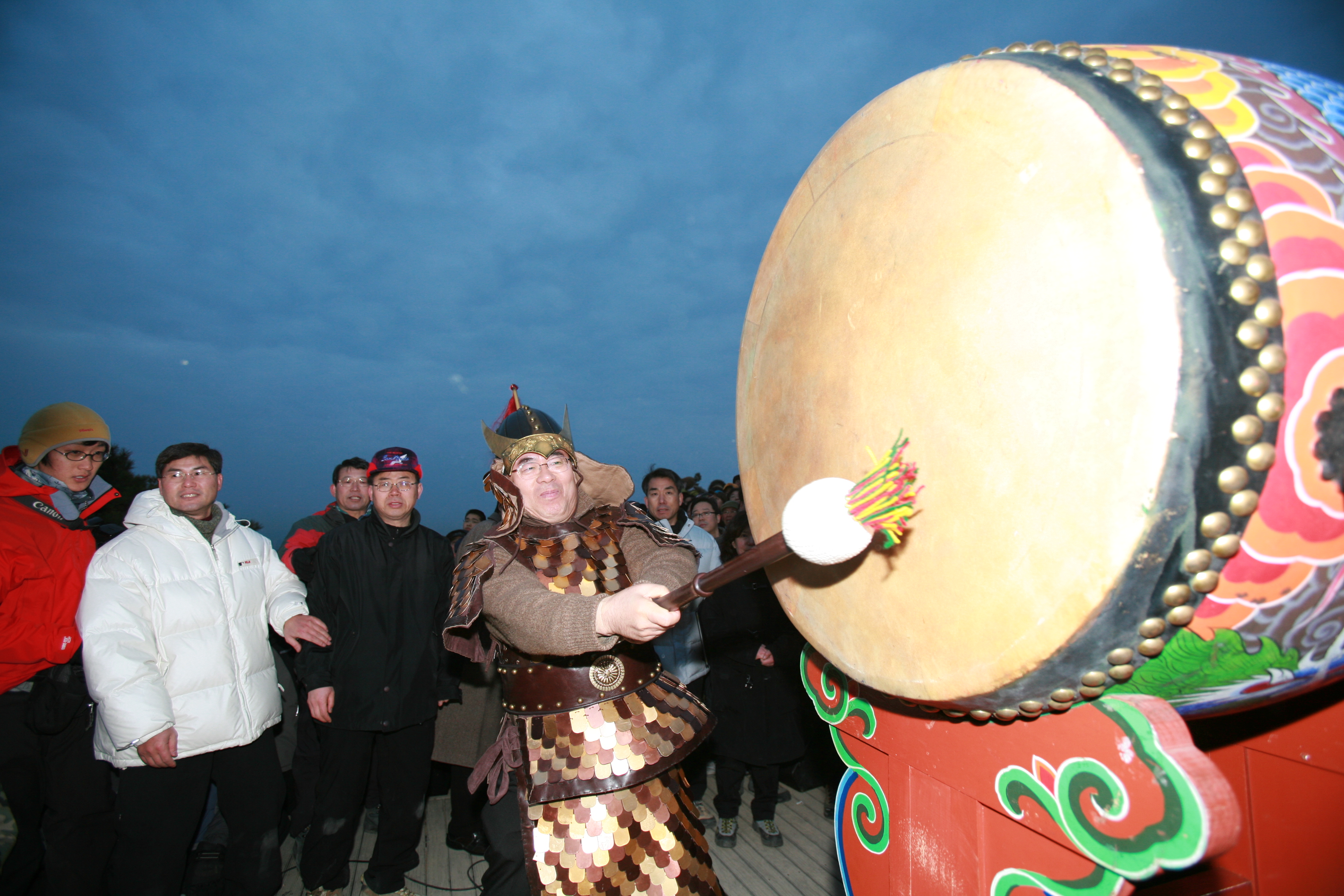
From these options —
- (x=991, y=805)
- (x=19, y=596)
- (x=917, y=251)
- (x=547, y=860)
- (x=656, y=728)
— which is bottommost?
(x=547, y=860)

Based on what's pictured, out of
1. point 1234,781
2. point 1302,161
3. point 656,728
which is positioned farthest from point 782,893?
point 1302,161

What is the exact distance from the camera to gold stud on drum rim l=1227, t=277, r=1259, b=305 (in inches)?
28.4

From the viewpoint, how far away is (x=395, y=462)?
3.28m

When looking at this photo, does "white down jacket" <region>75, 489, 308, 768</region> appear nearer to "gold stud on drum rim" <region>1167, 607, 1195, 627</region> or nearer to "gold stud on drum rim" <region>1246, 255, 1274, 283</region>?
"gold stud on drum rim" <region>1167, 607, 1195, 627</region>

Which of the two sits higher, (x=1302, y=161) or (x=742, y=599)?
(x=1302, y=161)

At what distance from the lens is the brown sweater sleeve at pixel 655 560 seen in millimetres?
2104

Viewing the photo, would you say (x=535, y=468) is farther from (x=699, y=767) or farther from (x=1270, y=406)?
(x=699, y=767)

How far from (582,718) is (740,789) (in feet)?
7.03

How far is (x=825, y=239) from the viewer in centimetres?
130

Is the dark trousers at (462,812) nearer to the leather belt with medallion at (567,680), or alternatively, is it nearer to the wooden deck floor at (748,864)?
the wooden deck floor at (748,864)

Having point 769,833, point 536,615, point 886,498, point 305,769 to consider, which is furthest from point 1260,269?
point 305,769

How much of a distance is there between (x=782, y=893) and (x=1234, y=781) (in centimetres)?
232

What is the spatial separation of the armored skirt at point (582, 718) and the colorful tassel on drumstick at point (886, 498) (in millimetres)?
913

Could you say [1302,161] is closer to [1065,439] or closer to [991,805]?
[1065,439]
